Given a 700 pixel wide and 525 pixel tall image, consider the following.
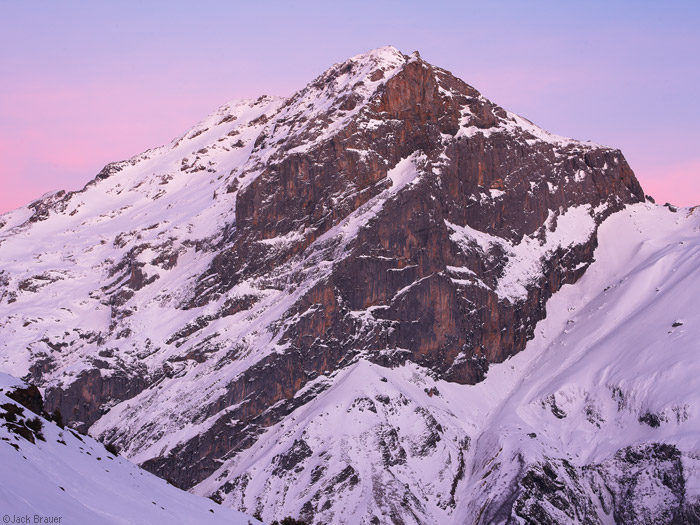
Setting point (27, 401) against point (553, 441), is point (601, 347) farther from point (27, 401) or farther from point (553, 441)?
point (27, 401)

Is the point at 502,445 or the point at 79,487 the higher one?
the point at 502,445

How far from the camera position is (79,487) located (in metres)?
41.7

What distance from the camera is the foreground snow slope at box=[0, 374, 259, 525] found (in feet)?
116

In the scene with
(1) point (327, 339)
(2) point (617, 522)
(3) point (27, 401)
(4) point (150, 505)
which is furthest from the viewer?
(1) point (327, 339)

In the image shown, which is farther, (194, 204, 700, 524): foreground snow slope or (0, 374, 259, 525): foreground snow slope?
(194, 204, 700, 524): foreground snow slope

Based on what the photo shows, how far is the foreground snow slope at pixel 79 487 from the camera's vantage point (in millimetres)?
35438

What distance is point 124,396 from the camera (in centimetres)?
19600

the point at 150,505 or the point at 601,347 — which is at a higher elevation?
the point at 601,347

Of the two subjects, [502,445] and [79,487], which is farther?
[502,445]

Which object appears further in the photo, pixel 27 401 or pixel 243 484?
pixel 243 484

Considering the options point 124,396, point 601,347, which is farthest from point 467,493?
point 124,396

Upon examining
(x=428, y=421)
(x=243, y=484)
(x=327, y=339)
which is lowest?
(x=243, y=484)

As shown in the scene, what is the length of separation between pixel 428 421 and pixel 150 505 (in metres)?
135

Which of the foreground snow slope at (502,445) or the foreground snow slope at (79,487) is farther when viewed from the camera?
the foreground snow slope at (502,445)
